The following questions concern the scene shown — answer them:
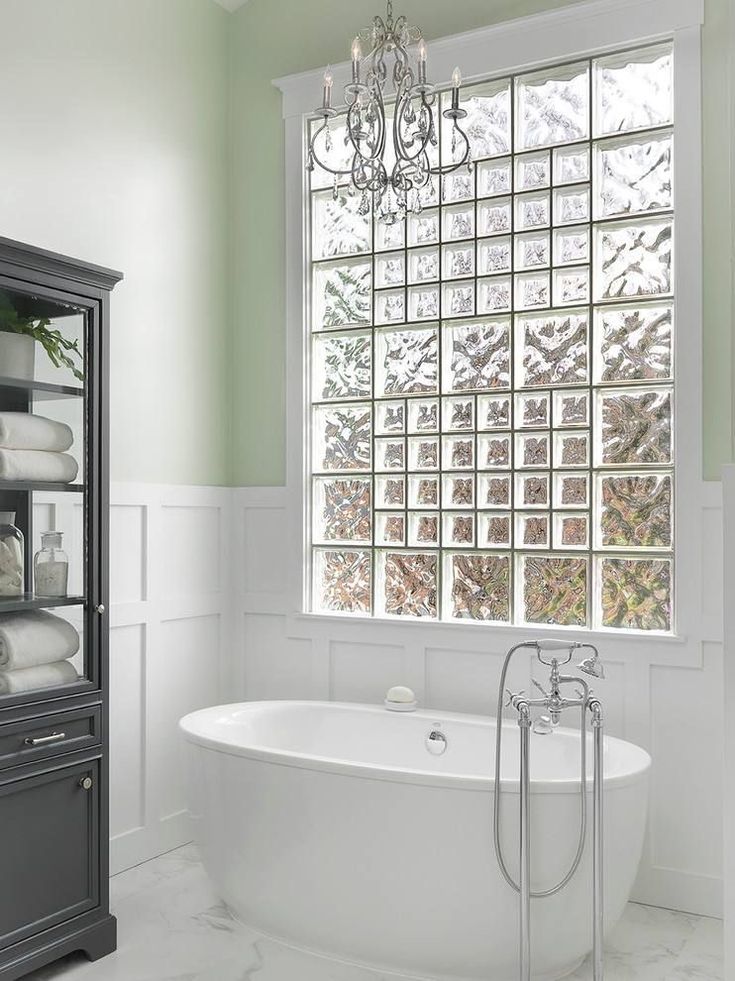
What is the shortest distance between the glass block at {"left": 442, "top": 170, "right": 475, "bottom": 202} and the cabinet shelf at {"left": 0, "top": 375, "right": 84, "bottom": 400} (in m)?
1.61

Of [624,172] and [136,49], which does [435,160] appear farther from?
[136,49]

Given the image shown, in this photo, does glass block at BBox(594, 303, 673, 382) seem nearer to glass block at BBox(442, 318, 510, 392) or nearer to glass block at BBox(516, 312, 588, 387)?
glass block at BBox(516, 312, 588, 387)

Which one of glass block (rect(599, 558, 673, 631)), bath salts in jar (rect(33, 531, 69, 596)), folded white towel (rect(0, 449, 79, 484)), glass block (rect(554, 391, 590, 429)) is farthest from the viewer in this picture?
glass block (rect(554, 391, 590, 429))

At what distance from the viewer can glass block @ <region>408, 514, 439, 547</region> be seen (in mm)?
3494

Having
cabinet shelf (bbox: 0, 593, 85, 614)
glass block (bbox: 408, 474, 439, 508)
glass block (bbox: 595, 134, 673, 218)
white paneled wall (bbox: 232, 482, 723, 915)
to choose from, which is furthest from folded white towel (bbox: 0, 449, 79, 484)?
glass block (bbox: 595, 134, 673, 218)

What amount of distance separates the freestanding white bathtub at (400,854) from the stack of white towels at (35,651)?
491 mm

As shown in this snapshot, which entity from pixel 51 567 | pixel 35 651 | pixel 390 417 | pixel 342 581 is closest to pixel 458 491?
pixel 390 417

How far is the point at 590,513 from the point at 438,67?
1735 millimetres

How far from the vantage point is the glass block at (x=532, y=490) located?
327 centimetres

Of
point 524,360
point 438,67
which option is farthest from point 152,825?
point 438,67

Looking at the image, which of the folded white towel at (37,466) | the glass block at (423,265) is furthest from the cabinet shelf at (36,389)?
the glass block at (423,265)

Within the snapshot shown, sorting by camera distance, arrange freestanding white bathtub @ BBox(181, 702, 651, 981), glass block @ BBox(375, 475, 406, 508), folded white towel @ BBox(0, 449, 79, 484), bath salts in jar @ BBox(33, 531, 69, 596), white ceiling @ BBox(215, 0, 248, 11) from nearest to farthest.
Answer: freestanding white bathtub @ BBox(181, 702, 651, 981) < folded white towel @ BBox(0, 449, 79, 484) < bath salts in jar @ BBox(33, 531, 69, 596) < glass block @ BBox(375, 475, 406, 508) < white ceiling @ BBox(215, 0, 248, 11)

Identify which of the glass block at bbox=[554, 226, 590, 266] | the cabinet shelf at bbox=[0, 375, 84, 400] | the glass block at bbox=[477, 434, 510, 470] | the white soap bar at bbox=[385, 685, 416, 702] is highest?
the glass block at bbox=[554, 226, 590, 266]

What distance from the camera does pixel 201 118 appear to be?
12.3 ft
